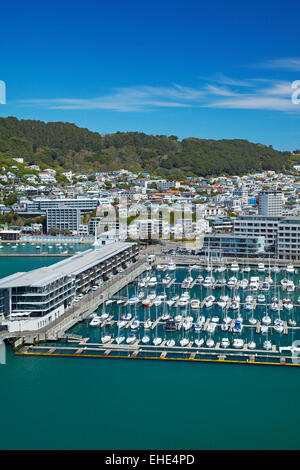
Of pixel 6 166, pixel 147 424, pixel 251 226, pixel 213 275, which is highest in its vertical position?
pixel 6 166

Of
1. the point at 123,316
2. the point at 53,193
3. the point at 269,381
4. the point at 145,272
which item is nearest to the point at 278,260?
the point at 145,272

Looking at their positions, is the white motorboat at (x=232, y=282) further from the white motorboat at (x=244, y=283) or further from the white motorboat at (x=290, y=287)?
the white motorboat at (x=290, y=287)

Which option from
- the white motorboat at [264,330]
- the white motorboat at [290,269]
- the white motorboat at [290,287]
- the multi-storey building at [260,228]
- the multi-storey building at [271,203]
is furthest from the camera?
the multi-storey building at [271,203]

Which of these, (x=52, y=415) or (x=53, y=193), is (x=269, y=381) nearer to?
(x=52, y=415)

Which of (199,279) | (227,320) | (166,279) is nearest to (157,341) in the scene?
(227,320)

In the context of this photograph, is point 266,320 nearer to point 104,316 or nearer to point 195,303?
point 195,303

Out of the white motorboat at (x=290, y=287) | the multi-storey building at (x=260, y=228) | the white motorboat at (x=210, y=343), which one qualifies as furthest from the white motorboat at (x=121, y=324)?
the multi-storey building at (x=260, y=228)
